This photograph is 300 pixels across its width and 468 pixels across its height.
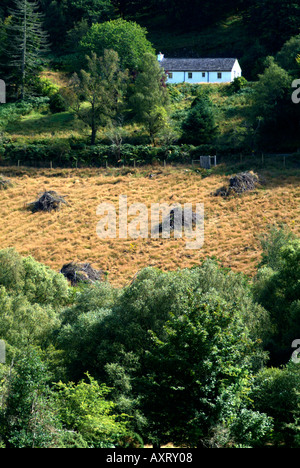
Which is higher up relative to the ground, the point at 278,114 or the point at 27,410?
the point at 278,114

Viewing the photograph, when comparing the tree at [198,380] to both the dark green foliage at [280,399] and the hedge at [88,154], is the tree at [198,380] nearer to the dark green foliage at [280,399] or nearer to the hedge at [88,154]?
the dark green foliage at [280,399]

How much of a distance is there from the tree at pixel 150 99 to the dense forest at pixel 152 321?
0.43ft

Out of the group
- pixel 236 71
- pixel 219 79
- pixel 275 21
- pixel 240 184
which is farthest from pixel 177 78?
pixel 240 184

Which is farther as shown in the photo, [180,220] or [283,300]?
[180,220]

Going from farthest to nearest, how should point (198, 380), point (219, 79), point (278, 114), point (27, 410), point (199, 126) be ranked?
point (219, 79) → point (199, 126) → point (278, 114) → point (198, 380) → point (27, 410)

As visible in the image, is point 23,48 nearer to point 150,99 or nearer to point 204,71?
point 150,99

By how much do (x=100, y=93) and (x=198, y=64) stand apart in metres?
19.4

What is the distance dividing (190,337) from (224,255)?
24.6 metres

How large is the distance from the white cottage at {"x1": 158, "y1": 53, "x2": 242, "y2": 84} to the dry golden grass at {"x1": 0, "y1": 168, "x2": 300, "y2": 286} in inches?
910

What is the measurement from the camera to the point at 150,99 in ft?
214

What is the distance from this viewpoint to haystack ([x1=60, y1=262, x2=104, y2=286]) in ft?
146

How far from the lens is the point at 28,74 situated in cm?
7556

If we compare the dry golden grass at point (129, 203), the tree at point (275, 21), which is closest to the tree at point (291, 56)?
the tree at point (275, 21)

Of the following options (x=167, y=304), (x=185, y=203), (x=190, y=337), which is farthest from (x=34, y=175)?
(x=190, y=337)
